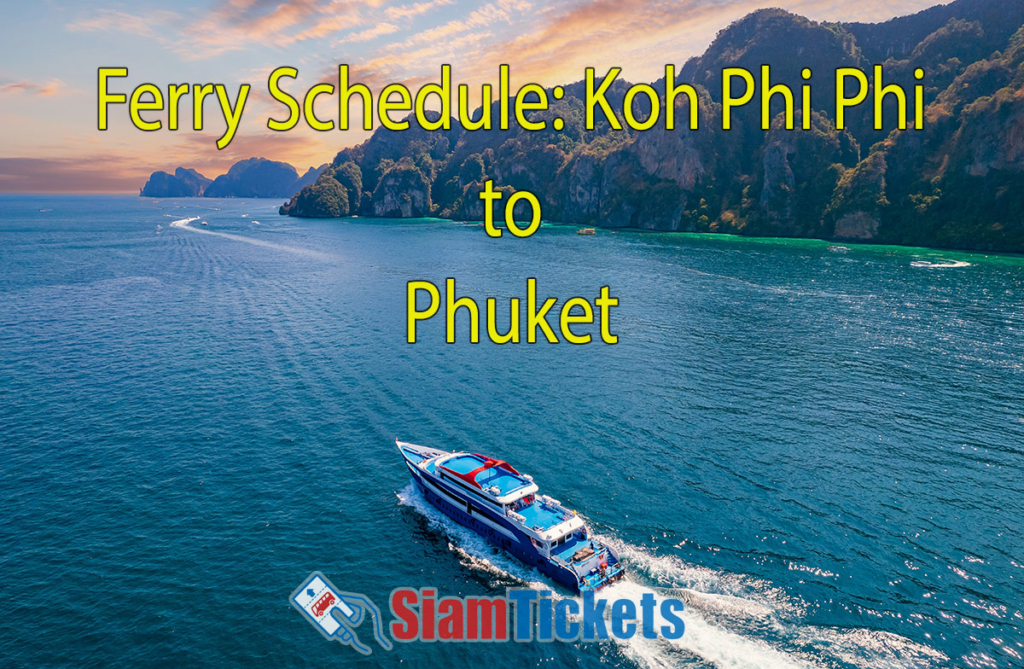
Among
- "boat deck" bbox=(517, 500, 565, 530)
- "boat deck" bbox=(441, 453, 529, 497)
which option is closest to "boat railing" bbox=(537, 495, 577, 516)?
"boat deck" bbox=(517, 500, 565, 530)

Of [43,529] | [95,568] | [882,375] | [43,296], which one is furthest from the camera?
[43,296]

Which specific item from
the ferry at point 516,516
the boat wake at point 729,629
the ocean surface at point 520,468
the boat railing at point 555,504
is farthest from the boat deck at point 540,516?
the ocean surface at point 520,468

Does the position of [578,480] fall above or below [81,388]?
below

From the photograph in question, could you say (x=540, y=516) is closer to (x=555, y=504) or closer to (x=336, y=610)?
(x=555, y=504)

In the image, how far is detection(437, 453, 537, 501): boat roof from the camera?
55406 mm

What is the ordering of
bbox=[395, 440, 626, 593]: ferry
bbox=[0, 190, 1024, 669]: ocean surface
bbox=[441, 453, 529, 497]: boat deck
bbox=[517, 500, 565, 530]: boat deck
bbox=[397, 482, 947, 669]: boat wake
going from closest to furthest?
1. bbox=[397, 482, 947, 669]: boat wake
2. bbox=[0, 190, 1024, 669]: ocean surface
3. bbox=[395, 440, 626, 593]: ferry
4. bbox=[517, 500, 565, 530]: boat deck
5. bbox=[441, 453, 529, 497]: boat deck

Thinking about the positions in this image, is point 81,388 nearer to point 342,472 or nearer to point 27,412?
point 27,412

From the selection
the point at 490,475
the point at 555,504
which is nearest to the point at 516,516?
the point at 555,504

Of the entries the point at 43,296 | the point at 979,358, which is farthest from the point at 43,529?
the point at 979,358

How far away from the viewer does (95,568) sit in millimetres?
49219

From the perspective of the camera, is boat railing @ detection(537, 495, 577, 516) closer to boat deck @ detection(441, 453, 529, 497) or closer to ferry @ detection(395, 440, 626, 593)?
ferry @ detection(395, 440, 626, 593)

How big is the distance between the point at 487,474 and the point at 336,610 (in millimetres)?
18982

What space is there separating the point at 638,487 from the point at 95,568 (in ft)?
174

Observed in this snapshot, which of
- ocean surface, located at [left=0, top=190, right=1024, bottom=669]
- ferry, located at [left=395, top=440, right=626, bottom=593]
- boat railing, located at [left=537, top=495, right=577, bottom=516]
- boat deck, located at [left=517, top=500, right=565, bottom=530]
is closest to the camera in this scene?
ocean surface, located at [left=0, top=190, right=1024, bottom=669]
